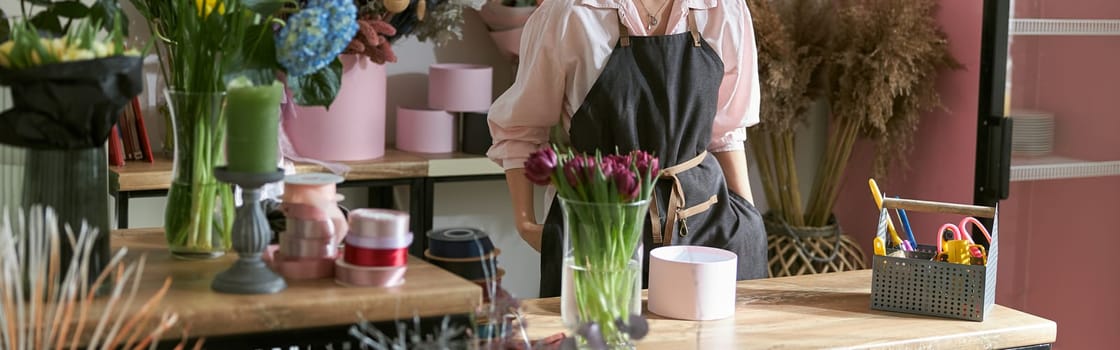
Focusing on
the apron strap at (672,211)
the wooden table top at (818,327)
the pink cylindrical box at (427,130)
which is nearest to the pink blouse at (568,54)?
the apron strap at (672,211)

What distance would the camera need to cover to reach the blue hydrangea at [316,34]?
1.61 metres

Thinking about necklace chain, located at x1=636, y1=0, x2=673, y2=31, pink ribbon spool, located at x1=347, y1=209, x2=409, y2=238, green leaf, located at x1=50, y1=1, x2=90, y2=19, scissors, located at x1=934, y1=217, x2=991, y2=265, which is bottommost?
scissors, located at x1=934, y1=217, x2=991, y2=265

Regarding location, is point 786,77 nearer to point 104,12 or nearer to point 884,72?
point 884,72

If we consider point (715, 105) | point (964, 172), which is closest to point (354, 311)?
point (715, 105)

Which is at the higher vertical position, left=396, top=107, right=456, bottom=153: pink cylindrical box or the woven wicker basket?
left=396, top=107, right=456, bottom=153: pink cylindrical box

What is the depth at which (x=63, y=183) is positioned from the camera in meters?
1.59

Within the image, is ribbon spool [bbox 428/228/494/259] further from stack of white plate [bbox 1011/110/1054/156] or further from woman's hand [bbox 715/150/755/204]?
stack of white plate [bbox 1011/110/1054/156]

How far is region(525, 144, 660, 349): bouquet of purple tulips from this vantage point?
6.09 ft

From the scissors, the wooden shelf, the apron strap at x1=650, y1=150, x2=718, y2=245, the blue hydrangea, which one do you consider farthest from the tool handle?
the wooden shelf

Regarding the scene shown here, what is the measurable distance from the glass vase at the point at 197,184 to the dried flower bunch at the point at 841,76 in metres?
2.42

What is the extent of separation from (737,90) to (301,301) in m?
1.45

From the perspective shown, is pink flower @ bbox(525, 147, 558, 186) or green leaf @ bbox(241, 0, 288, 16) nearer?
Answer: green leaf @ bbox(241, 0, 288, 16)

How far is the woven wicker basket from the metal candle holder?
9.03 feet

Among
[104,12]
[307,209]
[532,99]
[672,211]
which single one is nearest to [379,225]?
[307,209]
